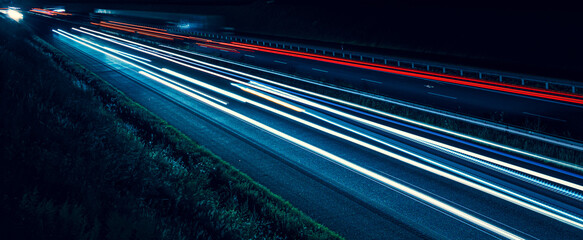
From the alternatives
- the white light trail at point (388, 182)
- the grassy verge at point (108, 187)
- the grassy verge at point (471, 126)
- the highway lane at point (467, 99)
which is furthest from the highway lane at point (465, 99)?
the grassy verge at point (108, 187)

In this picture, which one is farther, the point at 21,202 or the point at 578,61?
the point at 578,61

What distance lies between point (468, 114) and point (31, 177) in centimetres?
1567

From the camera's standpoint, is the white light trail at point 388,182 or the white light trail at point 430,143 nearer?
the white light trail at point 388,182

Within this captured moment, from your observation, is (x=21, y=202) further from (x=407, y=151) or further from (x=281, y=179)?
(x=407, y=151)

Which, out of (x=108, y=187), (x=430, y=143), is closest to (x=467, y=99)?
(x=430, y=143)

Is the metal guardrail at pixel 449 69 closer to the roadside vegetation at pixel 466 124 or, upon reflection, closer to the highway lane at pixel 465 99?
the highway lane at pixel 465 99

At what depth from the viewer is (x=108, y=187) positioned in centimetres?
701

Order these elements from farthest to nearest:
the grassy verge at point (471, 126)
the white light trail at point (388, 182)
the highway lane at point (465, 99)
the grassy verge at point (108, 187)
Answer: the highway lane at point (465, 99) → the grassy verge at point (471, 126) → the white light trail at point (388, 182) → the grassy verge at point (108, 187)

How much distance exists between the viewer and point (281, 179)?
414 inches

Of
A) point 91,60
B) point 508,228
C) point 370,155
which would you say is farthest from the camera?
point 91,60

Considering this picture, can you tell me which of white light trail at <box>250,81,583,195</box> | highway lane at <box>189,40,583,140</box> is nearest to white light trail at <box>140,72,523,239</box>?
white light trail at <box>250,81,583,195</box>

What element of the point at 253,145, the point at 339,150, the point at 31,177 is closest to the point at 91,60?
the point at 253,145

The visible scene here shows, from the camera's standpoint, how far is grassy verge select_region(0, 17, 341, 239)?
555cm

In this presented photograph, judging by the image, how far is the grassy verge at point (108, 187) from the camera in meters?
5.55
